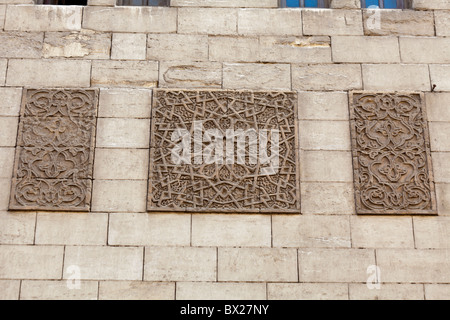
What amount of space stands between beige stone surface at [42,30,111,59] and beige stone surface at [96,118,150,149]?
70 centimetres

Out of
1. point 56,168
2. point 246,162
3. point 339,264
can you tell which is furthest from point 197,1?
point 339,264

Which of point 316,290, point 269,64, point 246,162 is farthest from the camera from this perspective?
point 269,64

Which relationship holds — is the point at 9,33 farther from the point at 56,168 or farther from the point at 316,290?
the point at 316,290

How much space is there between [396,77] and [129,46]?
2.57 meters

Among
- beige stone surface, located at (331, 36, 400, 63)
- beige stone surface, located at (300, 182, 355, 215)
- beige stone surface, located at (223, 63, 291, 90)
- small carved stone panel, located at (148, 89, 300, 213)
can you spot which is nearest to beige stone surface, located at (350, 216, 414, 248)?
beige stone surface, located at (300, 182, 355, 215)

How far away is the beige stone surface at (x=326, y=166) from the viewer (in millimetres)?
5543

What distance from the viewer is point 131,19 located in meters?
6.05

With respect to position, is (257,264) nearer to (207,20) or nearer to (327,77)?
(327,77)

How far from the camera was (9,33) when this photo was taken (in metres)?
6.00

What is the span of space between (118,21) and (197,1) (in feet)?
2.63

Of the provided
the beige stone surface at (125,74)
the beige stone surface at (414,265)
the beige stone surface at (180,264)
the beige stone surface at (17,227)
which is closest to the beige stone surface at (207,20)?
the beige stone surface at (125,74)

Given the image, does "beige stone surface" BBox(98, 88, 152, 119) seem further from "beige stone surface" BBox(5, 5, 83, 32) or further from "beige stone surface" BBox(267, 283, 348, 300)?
"beige stone surface" BBox(267, 283, 348, 300)

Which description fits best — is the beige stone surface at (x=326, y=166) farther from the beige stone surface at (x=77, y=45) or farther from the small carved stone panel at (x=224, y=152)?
the beige stone surface at (x=77, y=45)

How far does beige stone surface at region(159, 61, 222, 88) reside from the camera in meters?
5.82
